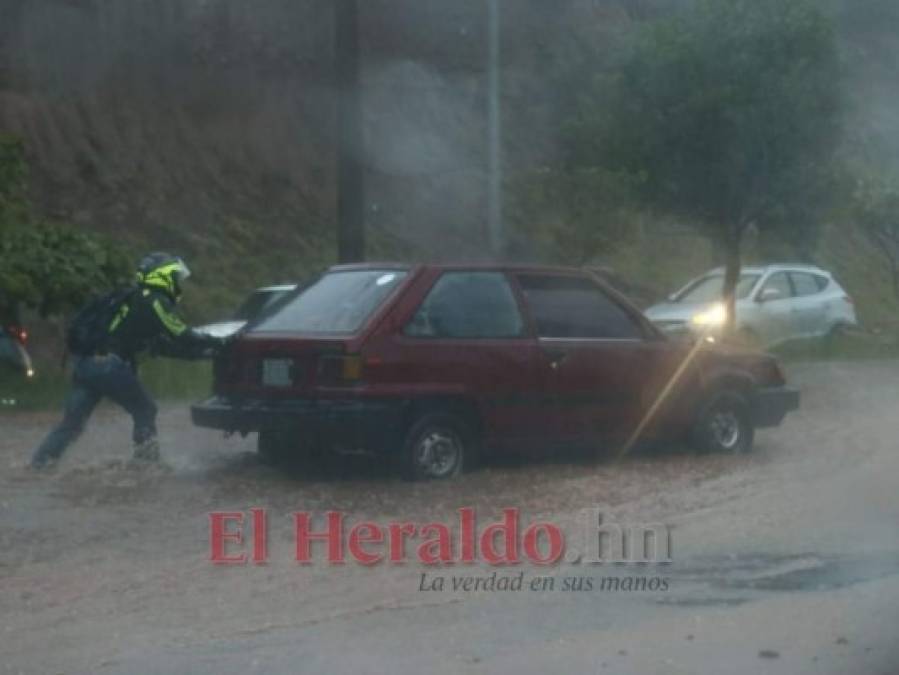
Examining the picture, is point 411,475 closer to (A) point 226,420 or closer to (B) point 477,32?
(A) point 226,420

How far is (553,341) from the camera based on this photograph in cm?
1345

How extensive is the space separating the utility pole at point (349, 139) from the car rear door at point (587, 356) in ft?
27.9

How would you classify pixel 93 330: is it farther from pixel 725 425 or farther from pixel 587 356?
pixel 725 425

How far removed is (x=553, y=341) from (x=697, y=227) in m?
13.8

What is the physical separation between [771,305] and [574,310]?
1372 cm

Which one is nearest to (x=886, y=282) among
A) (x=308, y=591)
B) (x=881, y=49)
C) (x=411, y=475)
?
(x=881, y=49)

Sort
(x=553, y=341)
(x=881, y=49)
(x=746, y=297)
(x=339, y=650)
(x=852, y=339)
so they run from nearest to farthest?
1. (x=339, y=650)
2. (x=553, y=341)
3. (x=881, y=49)
4. (x=746, y=297)
5. (x=852, y=339)

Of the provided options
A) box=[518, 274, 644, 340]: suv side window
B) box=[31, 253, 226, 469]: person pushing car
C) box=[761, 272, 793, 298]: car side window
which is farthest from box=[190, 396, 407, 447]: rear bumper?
box=[761, 272, 793, 298]: car side window

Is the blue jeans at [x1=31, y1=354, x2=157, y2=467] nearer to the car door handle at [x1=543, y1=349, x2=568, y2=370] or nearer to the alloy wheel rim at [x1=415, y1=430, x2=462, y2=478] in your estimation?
the alloy wheel rim at [x1=415, y1=430, x2=462, y2=478]

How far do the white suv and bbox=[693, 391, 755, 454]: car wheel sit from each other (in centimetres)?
1067

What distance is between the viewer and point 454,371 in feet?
42.2

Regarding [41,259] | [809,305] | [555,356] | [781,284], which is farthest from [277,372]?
[809,305]

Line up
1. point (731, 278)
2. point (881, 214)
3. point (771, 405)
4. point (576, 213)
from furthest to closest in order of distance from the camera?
point (881, 214)
point (576, 213)
point (731, 278)
point (771, 405)

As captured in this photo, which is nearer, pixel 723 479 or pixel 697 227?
pixel 723 479
